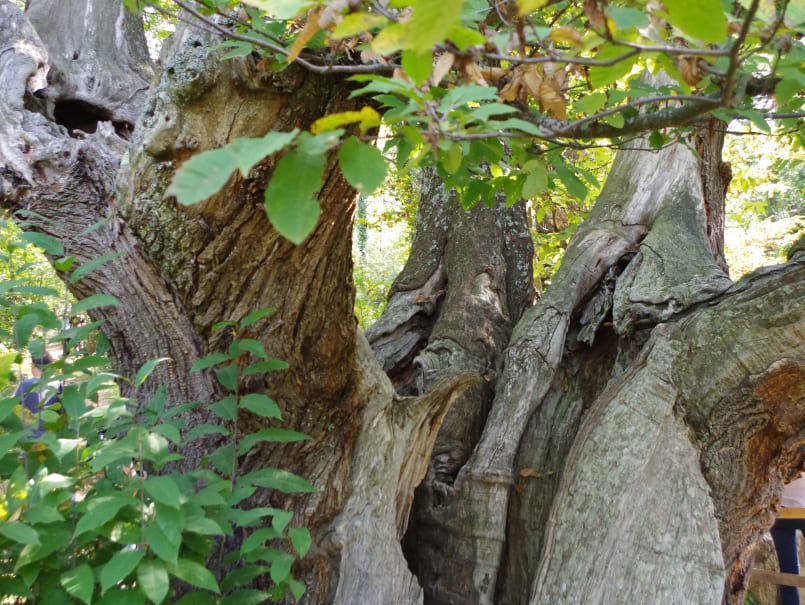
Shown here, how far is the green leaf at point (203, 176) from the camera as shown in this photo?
0.64 m

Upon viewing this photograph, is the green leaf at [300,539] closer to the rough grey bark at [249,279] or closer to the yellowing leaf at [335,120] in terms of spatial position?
the rough grey bark at [249,279]

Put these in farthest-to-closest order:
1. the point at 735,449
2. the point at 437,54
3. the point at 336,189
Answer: the point at 735,449
the point at 336,189
the point at 437,54

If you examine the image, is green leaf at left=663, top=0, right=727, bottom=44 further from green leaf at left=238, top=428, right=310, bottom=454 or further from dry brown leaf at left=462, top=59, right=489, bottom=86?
green leaf at left=238, top=428, right=310, bottom=454

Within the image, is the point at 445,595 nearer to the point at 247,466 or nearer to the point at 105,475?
the point at 247,466

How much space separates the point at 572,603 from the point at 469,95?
192cm

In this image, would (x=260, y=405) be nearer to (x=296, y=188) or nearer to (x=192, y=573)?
(x=192, y=573)

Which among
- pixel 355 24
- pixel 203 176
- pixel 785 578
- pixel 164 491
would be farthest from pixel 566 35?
pixel 785 578

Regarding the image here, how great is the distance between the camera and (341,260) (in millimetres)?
2090

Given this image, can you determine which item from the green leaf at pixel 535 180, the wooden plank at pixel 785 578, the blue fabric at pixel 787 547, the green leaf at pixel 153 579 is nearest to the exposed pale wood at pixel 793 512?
the blue fabric at pixel 787 547

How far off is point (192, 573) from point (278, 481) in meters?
0.37

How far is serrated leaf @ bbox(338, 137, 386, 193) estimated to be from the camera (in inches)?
36.1

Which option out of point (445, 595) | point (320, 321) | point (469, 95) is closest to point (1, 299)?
point (320, 321)

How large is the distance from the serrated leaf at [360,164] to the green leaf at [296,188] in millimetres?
116

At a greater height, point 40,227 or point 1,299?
point 40,227
